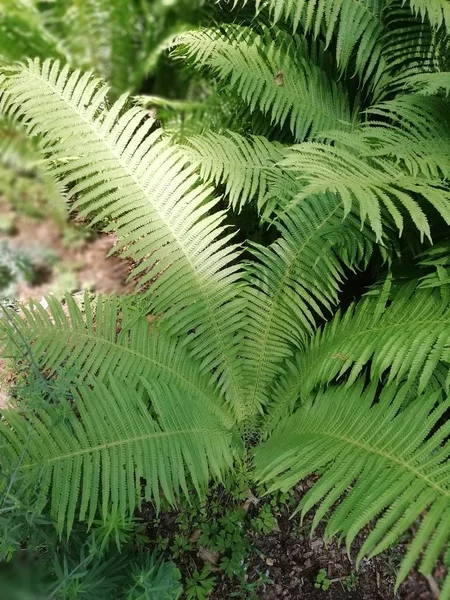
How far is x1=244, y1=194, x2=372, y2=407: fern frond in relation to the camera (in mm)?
1655

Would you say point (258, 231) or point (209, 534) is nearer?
point (209, 534)

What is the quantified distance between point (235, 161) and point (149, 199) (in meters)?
0.43

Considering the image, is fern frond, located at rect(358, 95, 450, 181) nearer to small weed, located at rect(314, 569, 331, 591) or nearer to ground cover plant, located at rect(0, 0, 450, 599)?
ground cover plant, located at rect(0, 0, 450, 599)

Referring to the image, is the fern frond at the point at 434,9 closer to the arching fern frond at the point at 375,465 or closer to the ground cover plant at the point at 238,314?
the ground cover plant at the point at 238,314

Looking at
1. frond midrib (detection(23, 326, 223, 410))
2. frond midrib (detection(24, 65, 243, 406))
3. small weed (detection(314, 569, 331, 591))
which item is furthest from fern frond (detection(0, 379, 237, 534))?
small weed (detection(314, 569, 331, 591))

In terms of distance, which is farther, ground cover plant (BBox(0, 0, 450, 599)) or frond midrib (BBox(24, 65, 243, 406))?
frond midrib (BBox(24, 65, 243, 406))

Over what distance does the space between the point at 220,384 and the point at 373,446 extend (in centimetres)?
67

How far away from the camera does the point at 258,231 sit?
2133 millimetres

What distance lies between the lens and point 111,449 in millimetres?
1365

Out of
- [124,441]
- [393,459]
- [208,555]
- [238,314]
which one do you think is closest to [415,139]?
[238,314]

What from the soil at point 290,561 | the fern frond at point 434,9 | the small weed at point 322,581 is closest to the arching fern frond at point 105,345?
the soil at point 290,561

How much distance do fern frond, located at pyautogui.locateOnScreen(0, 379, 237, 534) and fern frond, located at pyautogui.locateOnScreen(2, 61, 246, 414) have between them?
0.31 metres

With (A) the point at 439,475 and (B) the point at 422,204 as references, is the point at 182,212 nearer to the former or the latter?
(B) the point at 422,204

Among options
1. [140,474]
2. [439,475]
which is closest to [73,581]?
[140,474]
